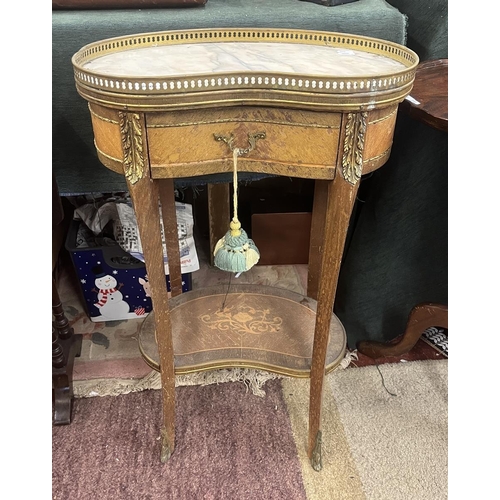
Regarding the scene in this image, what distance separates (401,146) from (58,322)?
3.19 feet

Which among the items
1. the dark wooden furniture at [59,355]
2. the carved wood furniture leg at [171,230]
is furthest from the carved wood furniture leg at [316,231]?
the dark wooden furniture at [59,355]

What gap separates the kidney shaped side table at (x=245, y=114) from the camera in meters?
0.67

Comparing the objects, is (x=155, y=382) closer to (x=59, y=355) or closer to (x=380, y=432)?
(x=59, y=355)

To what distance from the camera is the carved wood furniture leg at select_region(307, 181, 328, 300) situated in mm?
1107

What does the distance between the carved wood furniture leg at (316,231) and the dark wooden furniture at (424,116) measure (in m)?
0.25

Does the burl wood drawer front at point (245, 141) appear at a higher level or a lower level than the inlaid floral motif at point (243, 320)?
higher

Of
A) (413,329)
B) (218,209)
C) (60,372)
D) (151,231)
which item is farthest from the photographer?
(218,209)

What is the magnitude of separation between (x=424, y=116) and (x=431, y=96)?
0.08 metres

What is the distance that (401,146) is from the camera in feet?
3.76

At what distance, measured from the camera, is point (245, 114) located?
2.36 ft

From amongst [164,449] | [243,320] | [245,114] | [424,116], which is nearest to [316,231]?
[243,320]

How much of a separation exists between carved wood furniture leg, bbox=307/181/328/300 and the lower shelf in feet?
0.16

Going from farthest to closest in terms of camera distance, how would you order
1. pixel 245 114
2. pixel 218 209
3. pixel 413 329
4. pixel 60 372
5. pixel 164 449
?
1. pixel 218 209
2. pixel 413 329
3. pixel 60 372
4. pixel 164 449
5. pixel 245 114

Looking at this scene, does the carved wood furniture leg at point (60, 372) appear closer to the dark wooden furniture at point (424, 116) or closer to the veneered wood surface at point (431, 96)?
the dark wooden furniture at point (424, 116)
